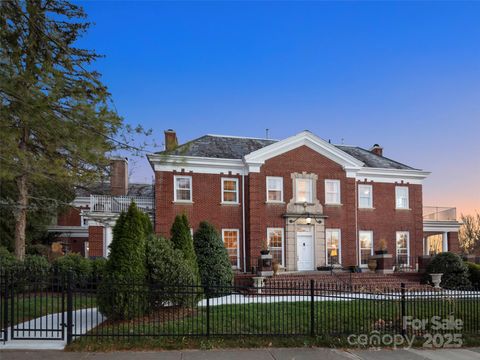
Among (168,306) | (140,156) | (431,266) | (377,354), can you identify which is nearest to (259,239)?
(431,266)

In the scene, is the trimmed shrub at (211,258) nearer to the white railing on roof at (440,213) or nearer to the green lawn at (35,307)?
the green lawn at (35,307)

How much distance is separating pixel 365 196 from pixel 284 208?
221 inches

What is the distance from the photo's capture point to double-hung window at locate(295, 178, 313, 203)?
23484 mm

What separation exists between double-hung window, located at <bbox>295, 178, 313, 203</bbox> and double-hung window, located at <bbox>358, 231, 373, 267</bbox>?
13.5 ft

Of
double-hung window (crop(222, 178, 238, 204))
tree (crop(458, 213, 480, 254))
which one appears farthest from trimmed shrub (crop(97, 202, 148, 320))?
tree (crop(458, 213, 480, 254))

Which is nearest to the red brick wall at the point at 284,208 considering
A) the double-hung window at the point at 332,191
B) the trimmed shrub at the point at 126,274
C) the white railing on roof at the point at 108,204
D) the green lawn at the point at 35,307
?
the double-hung window at the point at 332,191

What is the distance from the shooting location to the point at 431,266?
68.3 feet

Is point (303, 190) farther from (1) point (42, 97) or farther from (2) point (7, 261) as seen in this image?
(1) point (42, 97)

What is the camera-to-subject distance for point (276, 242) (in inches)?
906

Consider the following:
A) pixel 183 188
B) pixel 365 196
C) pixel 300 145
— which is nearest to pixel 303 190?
pixel 300 145

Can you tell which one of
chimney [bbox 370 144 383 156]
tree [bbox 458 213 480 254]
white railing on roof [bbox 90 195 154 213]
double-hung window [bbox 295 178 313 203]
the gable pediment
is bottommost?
tree [bbox 458 213 480 254]

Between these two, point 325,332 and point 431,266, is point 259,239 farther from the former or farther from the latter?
point 325,332

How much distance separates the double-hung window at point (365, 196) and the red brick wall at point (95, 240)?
15232 mm

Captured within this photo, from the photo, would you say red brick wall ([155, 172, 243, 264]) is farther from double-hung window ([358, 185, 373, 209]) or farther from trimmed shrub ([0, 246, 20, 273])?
double-hung window ([358, 185, 373, 209])
